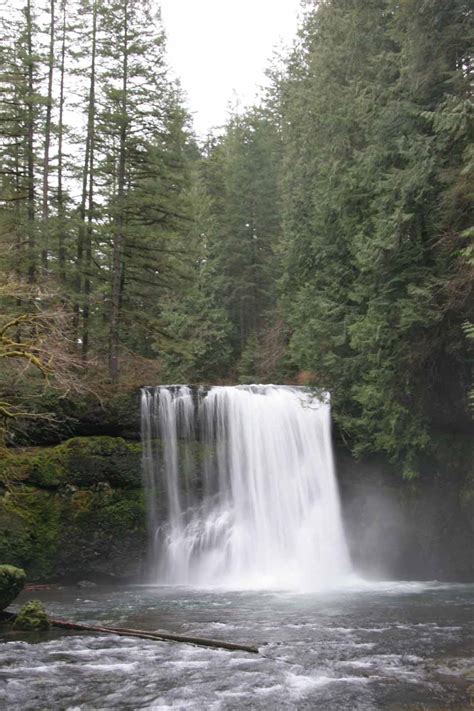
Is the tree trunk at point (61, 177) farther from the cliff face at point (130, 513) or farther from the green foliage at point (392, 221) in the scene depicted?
the green foliage at point (392, 221)

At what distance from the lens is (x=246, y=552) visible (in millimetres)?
16562

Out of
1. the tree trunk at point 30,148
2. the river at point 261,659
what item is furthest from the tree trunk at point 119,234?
the river at point 261,659

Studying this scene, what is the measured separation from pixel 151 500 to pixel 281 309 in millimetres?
10520

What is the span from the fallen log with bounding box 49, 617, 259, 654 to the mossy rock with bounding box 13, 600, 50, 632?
17 cm

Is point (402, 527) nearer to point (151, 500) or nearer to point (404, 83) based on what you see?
point (151, 500)

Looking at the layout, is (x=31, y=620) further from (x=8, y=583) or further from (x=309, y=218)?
(x=309, y=218)

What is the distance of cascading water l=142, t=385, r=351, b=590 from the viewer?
653 inches

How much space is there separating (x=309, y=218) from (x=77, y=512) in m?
10.8

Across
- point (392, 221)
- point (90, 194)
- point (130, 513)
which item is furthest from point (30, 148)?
point (392, 221)

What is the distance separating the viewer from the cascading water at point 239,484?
16.6 m

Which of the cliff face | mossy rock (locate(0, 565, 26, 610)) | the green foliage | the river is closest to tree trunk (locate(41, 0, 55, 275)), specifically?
the cliff face

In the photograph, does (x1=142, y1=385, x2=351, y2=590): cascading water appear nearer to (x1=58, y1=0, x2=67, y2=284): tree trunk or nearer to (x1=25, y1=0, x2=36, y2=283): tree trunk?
(x1=25, y1=0, x2=36, y2=283): tree trunk

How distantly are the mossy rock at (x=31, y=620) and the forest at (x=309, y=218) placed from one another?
10.3 feet

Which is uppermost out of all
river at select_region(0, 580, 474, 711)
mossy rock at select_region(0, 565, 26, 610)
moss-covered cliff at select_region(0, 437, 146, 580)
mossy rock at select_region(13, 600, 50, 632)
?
moss-covered cliff at select_region(0, 437, 146, 580)
